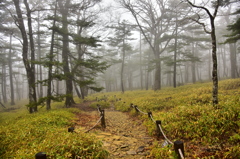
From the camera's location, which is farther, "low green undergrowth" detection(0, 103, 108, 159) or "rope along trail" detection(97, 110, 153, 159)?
"rope along trail" detection(97, 110, 153, 159)


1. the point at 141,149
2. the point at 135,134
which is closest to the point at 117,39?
the point at 135,134

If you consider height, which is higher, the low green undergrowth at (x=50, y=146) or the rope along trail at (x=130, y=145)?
the low green undergrowth at (x=50, y=146)

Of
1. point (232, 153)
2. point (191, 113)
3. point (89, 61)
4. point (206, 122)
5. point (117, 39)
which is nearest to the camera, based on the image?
point (232, 153)

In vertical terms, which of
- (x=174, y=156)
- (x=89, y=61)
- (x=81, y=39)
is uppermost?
(x=81, y=39)

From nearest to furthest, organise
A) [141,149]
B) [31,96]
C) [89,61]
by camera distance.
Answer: [141,149] → [31,96] → [89,61]

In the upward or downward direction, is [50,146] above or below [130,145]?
above

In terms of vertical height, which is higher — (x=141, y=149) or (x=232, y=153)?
(x=232, y=153)

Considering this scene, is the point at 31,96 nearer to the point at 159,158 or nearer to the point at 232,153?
the point at 159,158

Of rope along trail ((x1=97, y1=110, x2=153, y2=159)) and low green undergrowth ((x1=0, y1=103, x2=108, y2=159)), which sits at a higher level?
low green undergrowth ((x1=0, y1=103, x2=108, y2=159))

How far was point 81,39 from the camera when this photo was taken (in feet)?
40.9

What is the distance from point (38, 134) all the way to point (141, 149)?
4135 mm

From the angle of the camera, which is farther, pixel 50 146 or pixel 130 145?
pixel 130 145

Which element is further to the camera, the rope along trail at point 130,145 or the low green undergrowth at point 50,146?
the rope along trail at point 130,145

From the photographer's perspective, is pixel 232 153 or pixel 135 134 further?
pixel 135 134
